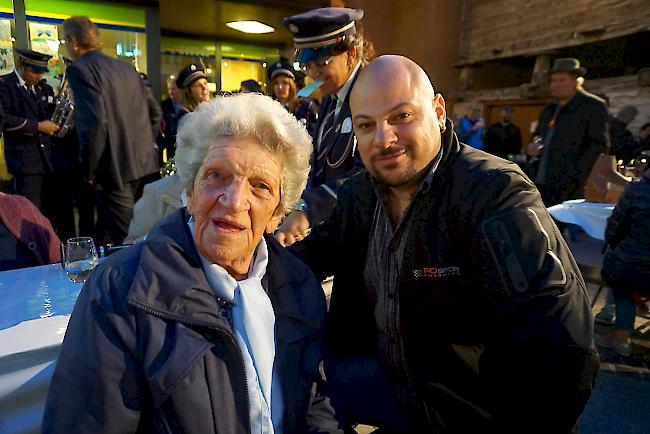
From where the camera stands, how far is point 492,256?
4.27 ft

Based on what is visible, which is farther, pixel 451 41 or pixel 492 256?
pixel 451 41

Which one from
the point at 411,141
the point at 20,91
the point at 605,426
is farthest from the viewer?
the point at 20,91

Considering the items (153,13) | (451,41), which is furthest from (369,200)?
(451,41)

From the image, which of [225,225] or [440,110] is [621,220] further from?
[225,225]

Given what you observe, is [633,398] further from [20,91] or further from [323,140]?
[20,91]

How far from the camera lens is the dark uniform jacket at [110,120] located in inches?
142

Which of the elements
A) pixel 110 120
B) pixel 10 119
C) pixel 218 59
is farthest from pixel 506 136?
pixel 10 119

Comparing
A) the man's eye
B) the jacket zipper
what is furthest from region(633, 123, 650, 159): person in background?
the jacket zipper

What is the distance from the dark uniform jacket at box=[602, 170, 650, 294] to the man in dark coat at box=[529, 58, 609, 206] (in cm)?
226

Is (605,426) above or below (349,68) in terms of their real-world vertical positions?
below

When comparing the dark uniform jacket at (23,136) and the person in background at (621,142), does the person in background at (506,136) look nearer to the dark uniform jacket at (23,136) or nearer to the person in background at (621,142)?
the person in background at (621,142)

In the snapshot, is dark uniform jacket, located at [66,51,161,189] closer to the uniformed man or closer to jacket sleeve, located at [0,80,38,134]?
jacket sleeve, located at [0,80,38,134]

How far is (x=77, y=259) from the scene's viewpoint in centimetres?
179

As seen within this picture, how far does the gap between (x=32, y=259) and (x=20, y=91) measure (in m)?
3.25
